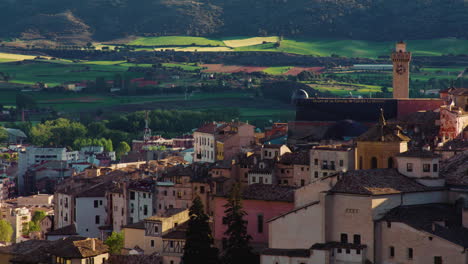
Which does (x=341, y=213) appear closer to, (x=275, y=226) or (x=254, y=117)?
(x=275, y=226)

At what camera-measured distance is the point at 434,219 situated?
232ft

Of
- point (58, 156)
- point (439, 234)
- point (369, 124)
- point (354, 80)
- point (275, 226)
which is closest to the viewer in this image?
point (439, 234)

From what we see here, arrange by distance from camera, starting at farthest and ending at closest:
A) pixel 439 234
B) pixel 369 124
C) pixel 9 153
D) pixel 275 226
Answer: pixel 9 153 < pixel 369 124 < pixel 275 226 < pixel 439 234

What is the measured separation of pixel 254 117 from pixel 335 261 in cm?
11160

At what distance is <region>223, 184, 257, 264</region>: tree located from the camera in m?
76.0

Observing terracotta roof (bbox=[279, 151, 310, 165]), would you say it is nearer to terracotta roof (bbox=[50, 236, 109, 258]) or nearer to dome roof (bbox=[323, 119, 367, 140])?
dome roof (bbox=[323, 119, 367, 140])

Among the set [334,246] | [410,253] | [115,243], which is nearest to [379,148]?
[334,246]

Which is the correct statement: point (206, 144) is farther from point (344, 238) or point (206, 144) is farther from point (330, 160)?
point (344, 238)

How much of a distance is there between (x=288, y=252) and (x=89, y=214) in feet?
117

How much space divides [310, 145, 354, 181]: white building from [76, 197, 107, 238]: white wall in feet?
72.0

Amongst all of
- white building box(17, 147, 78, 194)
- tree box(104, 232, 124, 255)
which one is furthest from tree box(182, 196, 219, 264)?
white building box(17, 147, 78, 194)

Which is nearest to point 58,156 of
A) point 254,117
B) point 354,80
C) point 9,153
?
point 9,153

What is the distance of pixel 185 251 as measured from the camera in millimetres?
77938

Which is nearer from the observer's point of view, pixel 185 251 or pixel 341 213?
pixel 341 213
